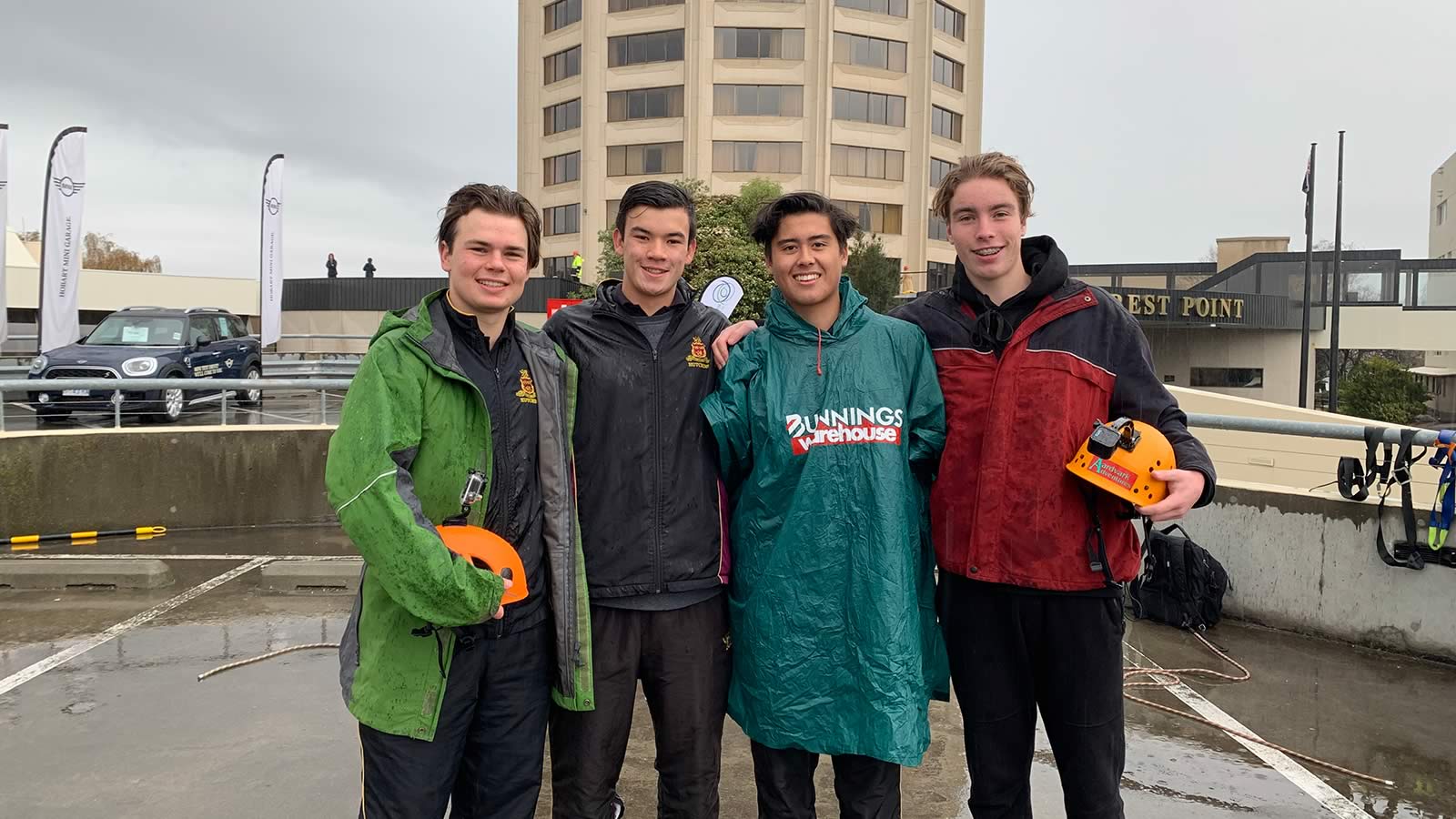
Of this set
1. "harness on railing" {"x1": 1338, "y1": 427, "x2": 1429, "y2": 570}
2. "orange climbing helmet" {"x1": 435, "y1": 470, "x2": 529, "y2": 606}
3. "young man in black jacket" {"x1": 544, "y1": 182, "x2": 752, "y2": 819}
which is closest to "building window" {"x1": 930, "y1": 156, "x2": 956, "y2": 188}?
"harness on railing" {"x1": 1338, "y1": 427, "x2": 1429, "y2": 570}

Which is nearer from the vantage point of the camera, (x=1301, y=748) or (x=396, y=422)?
(x=396, y=422)

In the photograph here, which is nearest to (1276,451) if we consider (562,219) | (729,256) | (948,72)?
(729,256)

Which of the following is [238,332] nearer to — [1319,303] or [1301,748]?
[1301,748]

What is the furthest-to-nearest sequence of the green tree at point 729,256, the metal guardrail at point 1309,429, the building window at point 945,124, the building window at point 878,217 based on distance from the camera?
the building window at point 945,124, the building window at point 878,217, the green tree at point 729,256, the metal guardrail at point 1309,429

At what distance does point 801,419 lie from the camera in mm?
2828

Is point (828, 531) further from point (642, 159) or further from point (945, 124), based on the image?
point (945, 124)

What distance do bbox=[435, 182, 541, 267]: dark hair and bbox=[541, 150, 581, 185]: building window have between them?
165 feet

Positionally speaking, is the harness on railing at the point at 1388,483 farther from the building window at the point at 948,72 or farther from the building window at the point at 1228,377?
the building window at the point at 948,72

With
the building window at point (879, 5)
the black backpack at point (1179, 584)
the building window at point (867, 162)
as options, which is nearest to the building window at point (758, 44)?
the building window at point (879, 5)

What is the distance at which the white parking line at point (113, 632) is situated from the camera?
5117mm

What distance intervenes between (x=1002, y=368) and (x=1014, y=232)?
43 cm

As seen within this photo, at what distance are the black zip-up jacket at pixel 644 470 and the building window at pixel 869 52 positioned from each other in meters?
50.5

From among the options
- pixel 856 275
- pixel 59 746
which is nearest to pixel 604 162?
pixel 856 275

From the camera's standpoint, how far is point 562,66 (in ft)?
172
